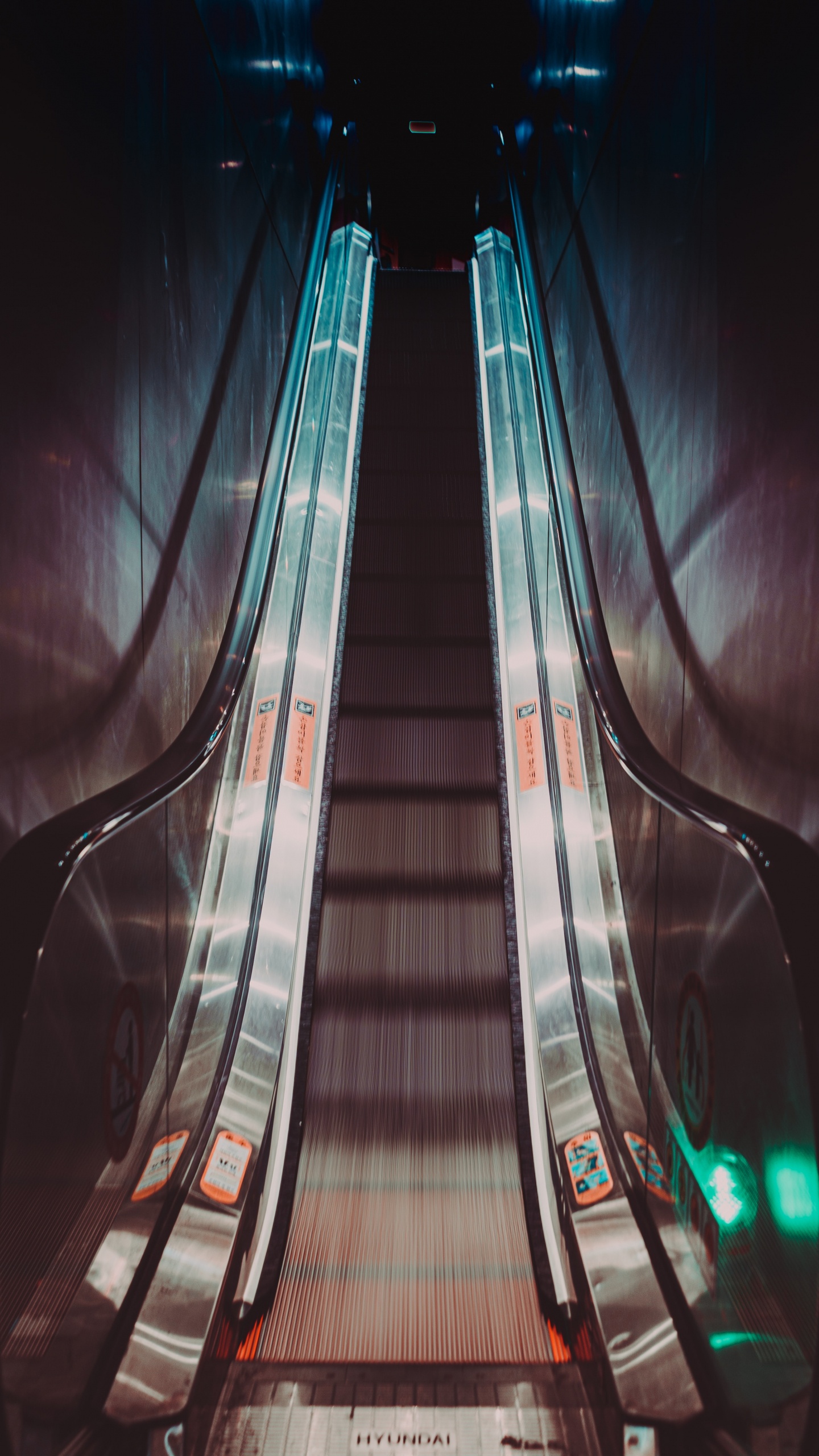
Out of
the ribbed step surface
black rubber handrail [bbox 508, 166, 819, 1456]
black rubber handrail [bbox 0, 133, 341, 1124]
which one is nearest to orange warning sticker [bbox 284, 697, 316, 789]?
the ribbed step surface

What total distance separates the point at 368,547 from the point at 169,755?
10.4 ft

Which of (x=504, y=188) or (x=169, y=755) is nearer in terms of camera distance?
(x=169, y=755)

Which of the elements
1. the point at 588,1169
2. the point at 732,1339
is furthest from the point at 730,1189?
the point at 588,1169

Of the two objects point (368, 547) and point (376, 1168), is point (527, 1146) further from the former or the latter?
point (368, 547)

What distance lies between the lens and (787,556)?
2215 millimetres

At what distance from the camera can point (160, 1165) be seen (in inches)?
105

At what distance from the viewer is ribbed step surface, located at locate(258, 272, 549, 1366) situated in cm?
262

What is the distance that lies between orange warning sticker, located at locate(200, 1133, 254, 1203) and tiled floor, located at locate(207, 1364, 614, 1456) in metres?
0.46

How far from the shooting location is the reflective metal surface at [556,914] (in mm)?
2215

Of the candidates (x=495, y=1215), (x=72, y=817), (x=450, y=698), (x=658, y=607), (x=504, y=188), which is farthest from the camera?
(x=504, y=188)

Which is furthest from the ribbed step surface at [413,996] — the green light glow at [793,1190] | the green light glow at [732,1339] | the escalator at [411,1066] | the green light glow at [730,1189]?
the green light glow at [793,1190]

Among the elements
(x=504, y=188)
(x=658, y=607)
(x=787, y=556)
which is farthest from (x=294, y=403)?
(x=504, y=188)

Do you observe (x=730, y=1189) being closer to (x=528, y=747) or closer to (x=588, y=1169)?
(x=588, y=1169)

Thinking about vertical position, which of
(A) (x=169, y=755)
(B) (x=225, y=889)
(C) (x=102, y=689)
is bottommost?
Result: (B) (x=225, y=889)
